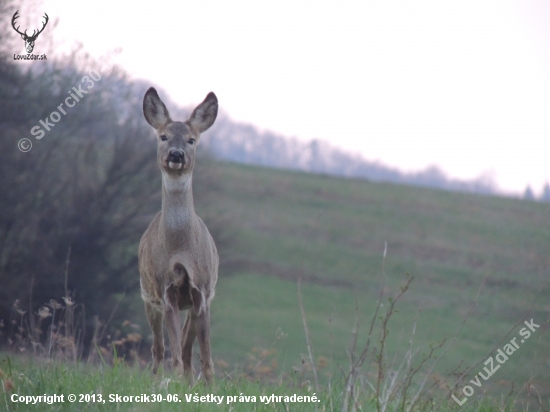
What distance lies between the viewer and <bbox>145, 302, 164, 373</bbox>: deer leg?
9.02 m

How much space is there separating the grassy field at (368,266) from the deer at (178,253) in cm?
1311

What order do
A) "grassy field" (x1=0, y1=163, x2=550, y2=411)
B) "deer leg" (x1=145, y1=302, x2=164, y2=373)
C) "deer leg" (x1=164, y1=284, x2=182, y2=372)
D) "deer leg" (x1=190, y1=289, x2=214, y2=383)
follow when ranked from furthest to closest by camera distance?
"grassy field" (x1=0, y1=163, x2=550, y2=411), "deer leg" (x1=145, y1=302, x2=164, y2=373), "deer leg" (x1=190, y1=289, x2=214, y2=383), "deer leg" (x1=164, y1=284, x2=182, y2=372)

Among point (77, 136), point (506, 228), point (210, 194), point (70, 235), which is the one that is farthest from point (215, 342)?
point (506, 228)

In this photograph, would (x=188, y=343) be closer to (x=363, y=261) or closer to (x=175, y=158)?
(x=175, y=158)

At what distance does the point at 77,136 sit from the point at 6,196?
233 inches

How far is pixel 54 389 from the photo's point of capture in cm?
619

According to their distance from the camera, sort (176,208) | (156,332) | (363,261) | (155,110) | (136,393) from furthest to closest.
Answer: (363,261) < (156,332) < (155,110) < (176,208) < (136,393)

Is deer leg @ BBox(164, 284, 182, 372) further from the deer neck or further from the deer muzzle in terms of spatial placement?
the deer muzzle

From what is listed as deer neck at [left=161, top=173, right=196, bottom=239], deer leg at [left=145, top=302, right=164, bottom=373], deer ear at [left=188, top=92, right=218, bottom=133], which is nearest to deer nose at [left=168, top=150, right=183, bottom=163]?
deer neck at [left=161, top=173, right=196, bottom=239]

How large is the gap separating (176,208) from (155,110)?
1317 millimetres

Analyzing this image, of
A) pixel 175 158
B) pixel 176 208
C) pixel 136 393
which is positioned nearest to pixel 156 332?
pixel 176 208

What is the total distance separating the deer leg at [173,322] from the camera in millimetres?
7914

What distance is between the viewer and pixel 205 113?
9.07 meters

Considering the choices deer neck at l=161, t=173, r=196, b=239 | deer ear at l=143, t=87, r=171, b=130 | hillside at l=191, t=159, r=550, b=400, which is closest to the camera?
deer neck at l=161, t=173, r=196, b=239
